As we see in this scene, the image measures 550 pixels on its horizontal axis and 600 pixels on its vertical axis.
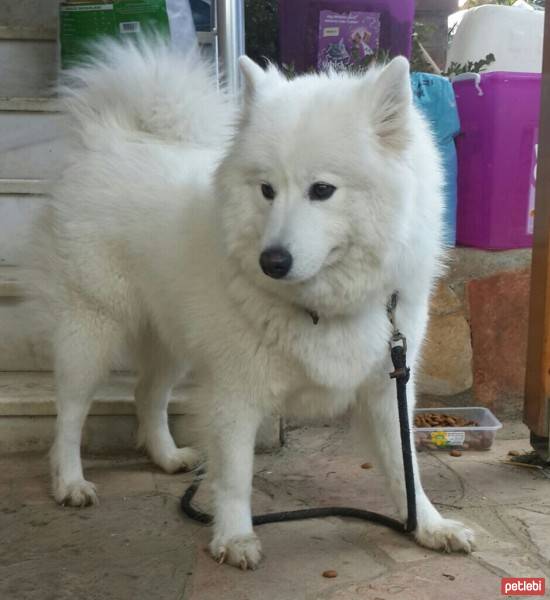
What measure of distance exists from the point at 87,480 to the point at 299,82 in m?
1.65

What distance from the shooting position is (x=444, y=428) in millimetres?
3074

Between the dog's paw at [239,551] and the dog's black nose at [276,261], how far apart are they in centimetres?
82

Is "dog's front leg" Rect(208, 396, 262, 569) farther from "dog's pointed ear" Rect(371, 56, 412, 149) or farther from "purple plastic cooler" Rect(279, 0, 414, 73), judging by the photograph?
"purple plastic cooler" Rect(279, 0, 414, 73)

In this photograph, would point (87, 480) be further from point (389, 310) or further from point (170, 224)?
point (389, 310)

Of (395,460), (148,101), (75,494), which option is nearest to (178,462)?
(75,494)

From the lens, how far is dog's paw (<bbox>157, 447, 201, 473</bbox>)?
2.95 metres

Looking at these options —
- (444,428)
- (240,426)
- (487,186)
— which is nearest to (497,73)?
(487,186)

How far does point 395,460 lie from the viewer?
238cm

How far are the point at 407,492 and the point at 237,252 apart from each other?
0.87m

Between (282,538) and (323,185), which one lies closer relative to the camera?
(323,185)

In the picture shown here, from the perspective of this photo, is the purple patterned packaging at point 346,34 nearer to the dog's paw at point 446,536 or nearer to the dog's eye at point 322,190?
the dog's eye at point 322,190

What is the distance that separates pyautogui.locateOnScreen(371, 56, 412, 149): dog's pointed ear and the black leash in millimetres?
430

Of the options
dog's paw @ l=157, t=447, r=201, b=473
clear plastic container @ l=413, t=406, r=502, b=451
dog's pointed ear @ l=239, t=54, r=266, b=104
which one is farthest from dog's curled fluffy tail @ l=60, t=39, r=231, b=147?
clear plastic container @ l=413, t=406, r=502, b=451

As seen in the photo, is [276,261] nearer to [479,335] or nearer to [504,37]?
Result: [479,335]
